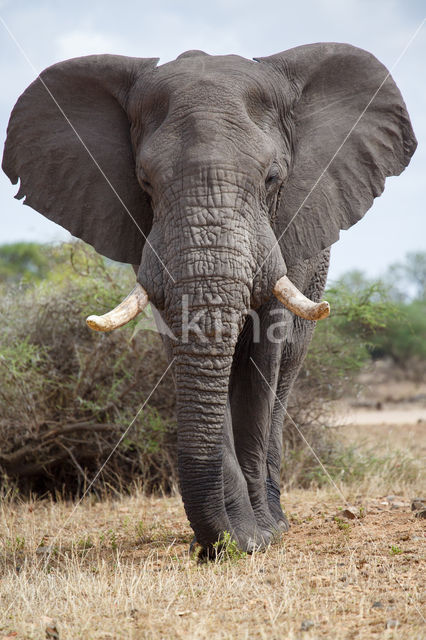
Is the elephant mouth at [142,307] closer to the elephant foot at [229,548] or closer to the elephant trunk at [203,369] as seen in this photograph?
the elephant trunk at [203,369]

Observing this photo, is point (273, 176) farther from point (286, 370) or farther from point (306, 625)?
point (306, 625)

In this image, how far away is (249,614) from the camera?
344cm

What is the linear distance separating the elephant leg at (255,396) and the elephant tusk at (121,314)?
0.99 meters

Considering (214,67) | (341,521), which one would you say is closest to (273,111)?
(214,67)

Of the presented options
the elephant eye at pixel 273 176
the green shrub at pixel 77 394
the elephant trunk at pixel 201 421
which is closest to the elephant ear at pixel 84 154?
the elephant eye at pixel 273 176

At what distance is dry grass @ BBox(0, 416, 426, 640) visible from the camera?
3295mm

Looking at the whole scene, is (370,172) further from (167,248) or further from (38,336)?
(38,336)

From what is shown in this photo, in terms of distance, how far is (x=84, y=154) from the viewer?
5.47 m

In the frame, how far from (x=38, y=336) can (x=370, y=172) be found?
13.3ft

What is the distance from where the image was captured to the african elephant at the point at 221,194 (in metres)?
4.25

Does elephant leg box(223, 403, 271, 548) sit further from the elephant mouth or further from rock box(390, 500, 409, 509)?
rock box(390, 500, 409, 509)

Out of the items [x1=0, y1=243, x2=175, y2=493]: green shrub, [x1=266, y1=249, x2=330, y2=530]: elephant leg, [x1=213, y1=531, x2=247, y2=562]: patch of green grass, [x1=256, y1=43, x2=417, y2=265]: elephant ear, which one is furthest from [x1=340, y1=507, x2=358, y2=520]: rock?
[x1=0, y1=243, x2=175, y2=493]: green shrub

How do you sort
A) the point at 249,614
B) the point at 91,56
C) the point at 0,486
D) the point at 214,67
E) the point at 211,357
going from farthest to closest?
1. the point at 0,486
2. the point at 91,56
3. the point at 214,67
4. the point at 211,357
5. the point at 249,614

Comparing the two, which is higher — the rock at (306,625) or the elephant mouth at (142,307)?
the elephant mouth at (142,307)
